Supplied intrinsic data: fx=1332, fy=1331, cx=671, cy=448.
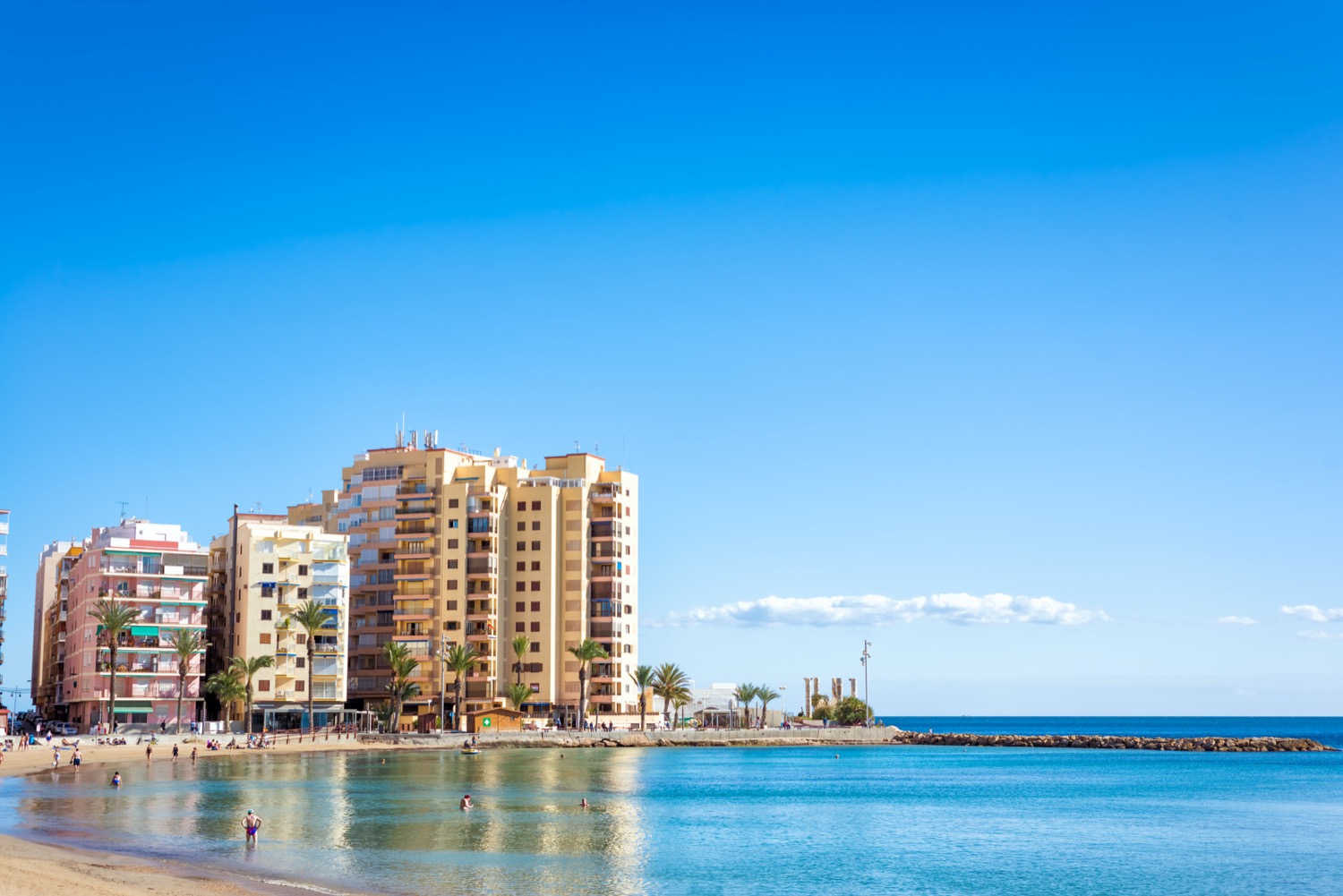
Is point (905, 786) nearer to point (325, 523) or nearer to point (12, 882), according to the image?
point (12, 882)

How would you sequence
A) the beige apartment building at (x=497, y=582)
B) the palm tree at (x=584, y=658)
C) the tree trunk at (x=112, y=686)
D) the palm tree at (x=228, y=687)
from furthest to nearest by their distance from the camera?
the beige apartment building at (x=497, y=582) → the palm tree at (x=584, y=658) → the palm tree at (x=228, y=687) → the tree trunk at (x=112, y=686)

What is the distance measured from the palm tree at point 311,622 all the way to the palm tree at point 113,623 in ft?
53.0

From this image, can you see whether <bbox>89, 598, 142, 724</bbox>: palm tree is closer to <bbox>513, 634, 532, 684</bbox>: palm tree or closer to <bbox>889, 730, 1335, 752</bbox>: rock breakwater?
<bbox>513, 634, 532, 684</bbox>: palm tree

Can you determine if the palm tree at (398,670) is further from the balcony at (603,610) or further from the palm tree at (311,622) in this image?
the balcony at (603,610)

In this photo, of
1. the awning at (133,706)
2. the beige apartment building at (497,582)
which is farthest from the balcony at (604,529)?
the awning at (133,706)

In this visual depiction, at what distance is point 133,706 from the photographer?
138 m

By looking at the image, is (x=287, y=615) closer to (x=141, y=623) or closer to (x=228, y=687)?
(x=228, y=687)

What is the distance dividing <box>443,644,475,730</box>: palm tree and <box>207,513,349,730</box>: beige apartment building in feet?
41.5

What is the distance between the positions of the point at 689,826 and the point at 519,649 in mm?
85508

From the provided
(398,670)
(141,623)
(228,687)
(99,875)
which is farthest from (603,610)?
(99,875)

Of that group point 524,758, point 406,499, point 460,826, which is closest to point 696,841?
point 460,826

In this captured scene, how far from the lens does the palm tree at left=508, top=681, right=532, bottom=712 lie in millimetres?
157500

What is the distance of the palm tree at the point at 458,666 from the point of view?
6112 inches

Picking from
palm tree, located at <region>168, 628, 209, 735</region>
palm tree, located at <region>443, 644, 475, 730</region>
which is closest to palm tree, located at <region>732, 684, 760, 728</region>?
palm tree, located at <region>443, 644, 475, 730</region>
